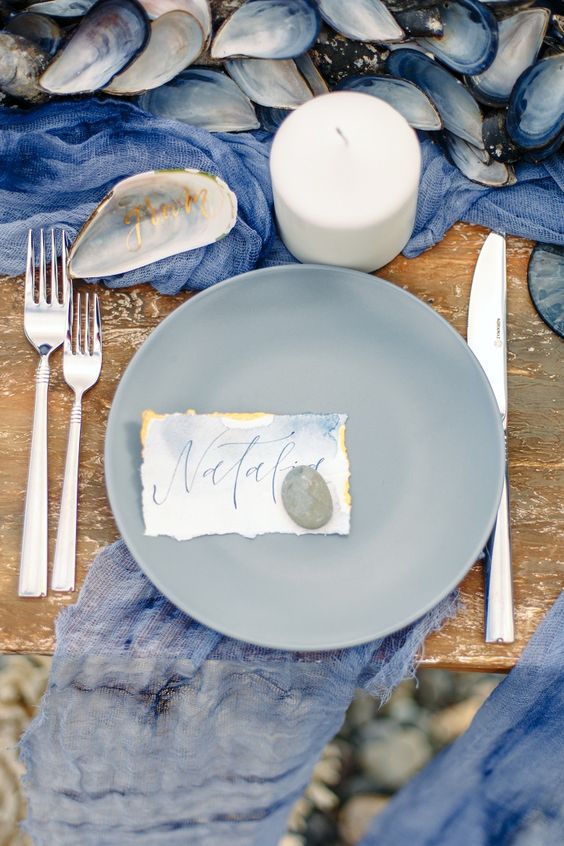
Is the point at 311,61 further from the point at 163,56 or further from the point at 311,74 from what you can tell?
the point at 163,56

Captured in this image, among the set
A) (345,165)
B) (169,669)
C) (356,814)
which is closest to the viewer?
(345,165)

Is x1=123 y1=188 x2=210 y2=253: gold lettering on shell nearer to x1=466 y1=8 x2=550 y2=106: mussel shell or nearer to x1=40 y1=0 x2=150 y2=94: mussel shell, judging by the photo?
x1=40 y1=0 x2=150 y2=94: mussel shell

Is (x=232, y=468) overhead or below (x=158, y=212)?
below

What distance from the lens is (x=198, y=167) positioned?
0.78 meters

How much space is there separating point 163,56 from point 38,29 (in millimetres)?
116

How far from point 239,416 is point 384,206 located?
218 mm

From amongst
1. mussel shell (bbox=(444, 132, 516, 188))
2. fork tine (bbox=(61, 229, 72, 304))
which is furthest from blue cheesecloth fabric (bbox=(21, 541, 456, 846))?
mussel shell (bbox=(444, 132, 516, 188))

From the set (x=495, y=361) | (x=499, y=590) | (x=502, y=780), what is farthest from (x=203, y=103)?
(x=502, y=780)

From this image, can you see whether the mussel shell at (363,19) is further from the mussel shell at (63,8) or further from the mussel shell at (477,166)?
the mussel shell at (63,8)

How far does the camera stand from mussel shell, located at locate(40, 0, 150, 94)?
0.74 meters

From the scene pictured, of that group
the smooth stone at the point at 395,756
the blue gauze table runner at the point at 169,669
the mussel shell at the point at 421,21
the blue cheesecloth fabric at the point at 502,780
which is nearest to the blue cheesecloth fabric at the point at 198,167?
the blue gauze table runner at the point at 169,669

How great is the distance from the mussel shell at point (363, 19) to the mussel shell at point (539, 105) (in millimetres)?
117

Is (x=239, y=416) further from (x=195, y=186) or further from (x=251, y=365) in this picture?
(x=195, y=186)

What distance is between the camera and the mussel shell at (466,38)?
72cm
